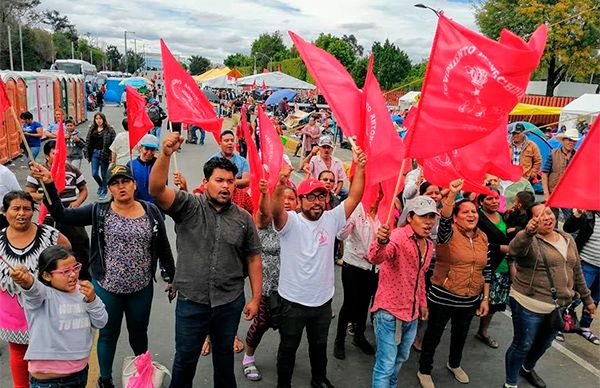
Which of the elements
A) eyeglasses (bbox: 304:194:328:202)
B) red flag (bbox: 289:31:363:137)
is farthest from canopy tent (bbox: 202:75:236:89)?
eyeglasses (bbox: 304:194:328:202)

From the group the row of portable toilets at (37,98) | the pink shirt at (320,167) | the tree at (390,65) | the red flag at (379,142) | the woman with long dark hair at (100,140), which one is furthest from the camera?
the tree at (390,65)

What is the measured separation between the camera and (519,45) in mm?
3213

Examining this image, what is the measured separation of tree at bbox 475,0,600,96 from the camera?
102 feet

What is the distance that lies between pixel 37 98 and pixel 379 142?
17.1 metres

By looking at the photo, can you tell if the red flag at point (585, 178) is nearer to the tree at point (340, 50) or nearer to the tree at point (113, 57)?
the tree at point (340, 50)

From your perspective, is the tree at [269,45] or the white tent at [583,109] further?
the tree at [269,45]

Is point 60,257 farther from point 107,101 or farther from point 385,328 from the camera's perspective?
point 107,101

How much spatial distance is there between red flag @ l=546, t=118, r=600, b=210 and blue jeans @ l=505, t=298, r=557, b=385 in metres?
1.19

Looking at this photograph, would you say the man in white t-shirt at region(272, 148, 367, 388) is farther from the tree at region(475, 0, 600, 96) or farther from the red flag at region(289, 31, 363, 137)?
the tree at region(475, 0, 600, 96)

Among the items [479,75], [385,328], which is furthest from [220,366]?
[479,75]

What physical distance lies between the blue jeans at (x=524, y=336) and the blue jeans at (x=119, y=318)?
2924 millimetres

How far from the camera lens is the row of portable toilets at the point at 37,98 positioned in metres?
13.7

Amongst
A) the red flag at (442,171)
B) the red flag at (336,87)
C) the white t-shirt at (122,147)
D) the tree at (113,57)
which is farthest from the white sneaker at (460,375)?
the tree at (113,57)

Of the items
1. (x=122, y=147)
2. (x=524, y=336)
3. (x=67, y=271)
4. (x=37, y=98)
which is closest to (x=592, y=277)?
(x=524, y=336)
